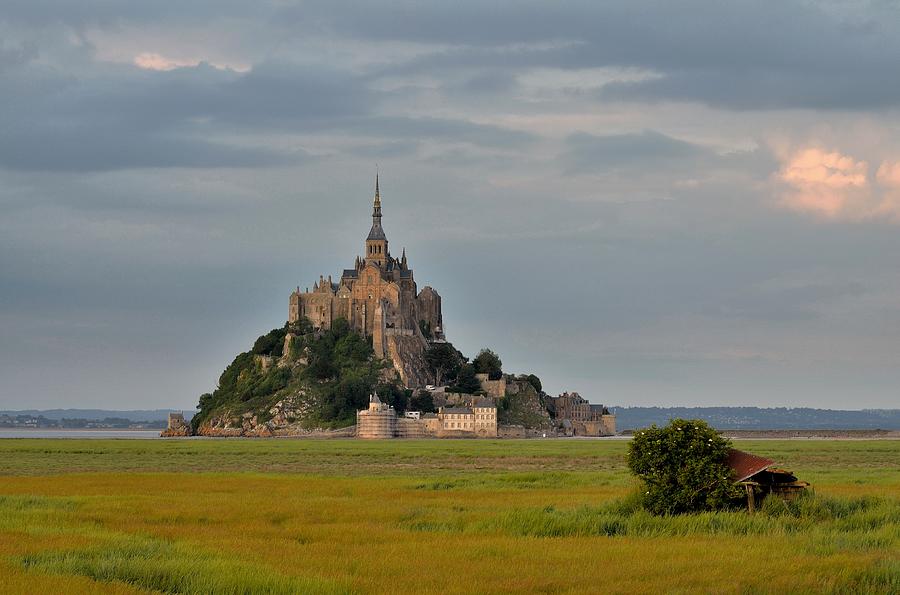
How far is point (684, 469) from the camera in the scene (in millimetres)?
36594

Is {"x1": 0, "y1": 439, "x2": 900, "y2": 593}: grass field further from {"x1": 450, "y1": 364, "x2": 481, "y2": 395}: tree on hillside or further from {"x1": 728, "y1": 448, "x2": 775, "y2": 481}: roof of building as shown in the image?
{"x1": 450, "y1": 364, "x2": 481, "y2": 395}: tree on hillside

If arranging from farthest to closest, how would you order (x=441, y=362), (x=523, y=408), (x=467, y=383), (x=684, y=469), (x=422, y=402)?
(x=441, y=362) < (x=523, y=408) < (x=467, y=383) < (x=422, y=402) < (x=684, y=469)

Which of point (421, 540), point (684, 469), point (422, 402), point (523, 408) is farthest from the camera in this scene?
point (523, 408)

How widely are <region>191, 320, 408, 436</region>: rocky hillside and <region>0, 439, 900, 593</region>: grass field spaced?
12522cm

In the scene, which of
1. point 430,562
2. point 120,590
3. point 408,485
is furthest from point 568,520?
point 408,485

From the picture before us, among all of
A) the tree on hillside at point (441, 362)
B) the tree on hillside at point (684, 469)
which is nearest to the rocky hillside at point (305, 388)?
the tree on hillside at point (441, 362)

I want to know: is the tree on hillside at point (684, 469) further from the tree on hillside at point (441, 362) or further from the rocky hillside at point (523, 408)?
the tree on hillside at point (441, 362)

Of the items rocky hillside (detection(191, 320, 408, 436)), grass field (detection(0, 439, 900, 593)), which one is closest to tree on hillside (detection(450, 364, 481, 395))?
rocky hillside (detection(191, 320, 408, 436))

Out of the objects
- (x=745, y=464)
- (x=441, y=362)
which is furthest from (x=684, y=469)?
(x=441, y=362)

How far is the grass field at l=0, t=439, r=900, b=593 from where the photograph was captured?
2517cm

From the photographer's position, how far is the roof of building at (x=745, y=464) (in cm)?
3638

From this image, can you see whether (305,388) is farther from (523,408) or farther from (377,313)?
(523,408)

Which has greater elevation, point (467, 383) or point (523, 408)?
point (467, 383)

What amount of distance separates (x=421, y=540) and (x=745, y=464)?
10.3m
